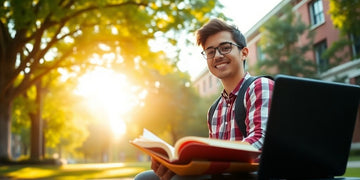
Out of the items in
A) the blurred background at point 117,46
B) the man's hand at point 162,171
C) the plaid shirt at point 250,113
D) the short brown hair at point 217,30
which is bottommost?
the man's hand at point 162,171

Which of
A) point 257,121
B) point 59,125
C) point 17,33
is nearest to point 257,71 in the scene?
point 17,33

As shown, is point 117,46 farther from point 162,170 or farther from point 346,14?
point 162,170

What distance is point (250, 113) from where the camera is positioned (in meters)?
1.60

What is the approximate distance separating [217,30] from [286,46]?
18290 mm

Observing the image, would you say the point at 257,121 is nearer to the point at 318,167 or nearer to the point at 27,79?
the point at 318,167

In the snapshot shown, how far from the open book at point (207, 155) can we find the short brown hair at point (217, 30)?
30.7 inches

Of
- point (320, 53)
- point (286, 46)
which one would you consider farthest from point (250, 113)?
point (320, 53)

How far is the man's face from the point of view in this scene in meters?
1.87

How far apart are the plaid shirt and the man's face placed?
83 mm

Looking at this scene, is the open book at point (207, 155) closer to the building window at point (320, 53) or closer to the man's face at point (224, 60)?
the man's face at point (224, 60)

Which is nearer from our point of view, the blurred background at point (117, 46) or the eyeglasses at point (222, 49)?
the eyeglasses at point (222, 49)

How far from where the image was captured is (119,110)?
30.5m

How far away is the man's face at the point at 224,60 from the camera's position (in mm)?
1866

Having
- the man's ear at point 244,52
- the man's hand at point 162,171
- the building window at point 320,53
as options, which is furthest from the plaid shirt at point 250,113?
the building window at point 320,53
